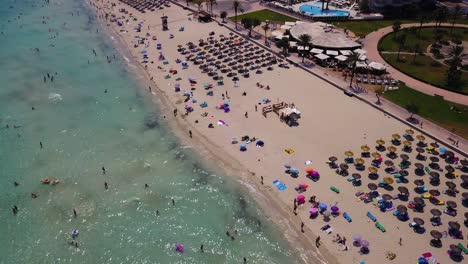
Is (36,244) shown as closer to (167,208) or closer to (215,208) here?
(167,208)

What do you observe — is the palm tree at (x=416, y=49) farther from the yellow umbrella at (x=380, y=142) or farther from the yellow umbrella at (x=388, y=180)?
the yellow umbrella at (x=388, y=180)

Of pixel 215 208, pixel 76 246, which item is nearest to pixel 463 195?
pixel 215 208

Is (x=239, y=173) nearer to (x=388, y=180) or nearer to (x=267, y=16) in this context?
(x=388, y=180)

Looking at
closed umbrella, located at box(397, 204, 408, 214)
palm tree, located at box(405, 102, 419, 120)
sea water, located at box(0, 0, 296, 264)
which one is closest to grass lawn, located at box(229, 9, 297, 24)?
sea water, located at box(0, 0, 296, 264)

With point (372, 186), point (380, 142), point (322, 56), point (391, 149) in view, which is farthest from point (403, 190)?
point (322, 56)

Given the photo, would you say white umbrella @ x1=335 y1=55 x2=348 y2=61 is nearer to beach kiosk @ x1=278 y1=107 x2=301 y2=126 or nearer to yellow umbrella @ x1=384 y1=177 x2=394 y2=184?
beach kiosk @ x1=278 y1=107 x2=301 y2=126
